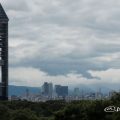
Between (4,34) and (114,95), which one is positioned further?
(4,34)

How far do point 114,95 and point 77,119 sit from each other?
5.31 meters

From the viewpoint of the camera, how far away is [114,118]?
46250 mm

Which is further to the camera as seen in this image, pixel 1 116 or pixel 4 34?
pixel 4 34

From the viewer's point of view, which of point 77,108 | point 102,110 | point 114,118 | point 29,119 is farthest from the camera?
point 29,119

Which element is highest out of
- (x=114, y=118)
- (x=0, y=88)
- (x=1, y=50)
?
(x=1, y=50)

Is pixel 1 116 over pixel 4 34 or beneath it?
beneath

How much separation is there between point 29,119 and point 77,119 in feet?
60.5

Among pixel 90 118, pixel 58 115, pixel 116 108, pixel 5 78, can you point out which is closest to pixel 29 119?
pixel 58 115

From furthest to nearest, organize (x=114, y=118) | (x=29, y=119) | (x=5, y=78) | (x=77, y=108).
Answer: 1. (x=5, y=78)
2. (x=29, y=119)
3. (x=77, y=108)
4. (x=114, y=118)

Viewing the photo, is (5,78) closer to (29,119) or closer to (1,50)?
(1,50)

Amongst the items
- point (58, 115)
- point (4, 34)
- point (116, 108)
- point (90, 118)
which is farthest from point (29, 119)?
point (4, 34)

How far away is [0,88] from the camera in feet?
614

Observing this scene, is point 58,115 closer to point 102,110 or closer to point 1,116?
point 102,110

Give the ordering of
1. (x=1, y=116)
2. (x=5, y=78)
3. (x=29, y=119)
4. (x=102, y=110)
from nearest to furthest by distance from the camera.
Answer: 1. (x=102, y=110)
2. (x=29, y=119)
3. (x=1, y=116)
4. (x=5, y=78)
